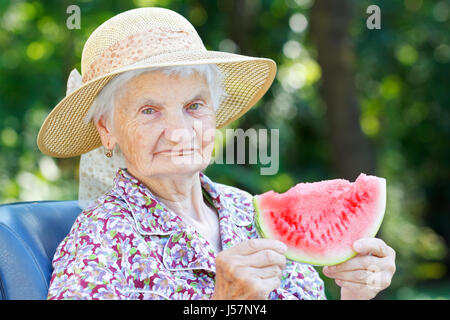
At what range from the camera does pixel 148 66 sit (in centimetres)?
187

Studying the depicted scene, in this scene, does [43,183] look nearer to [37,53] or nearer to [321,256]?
[37,53]

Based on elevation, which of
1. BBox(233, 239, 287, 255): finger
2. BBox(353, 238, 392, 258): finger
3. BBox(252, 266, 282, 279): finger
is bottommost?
BBox(252, 266, 282, 279): finger

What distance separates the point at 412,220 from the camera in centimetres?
1180

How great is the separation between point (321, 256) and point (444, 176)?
30.5 ft

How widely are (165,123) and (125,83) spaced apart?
0.19 m

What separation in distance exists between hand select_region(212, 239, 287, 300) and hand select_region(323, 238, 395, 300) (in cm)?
26

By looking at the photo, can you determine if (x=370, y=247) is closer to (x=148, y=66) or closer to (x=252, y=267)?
(x=252, y=267)

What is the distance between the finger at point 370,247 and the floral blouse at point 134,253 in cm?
45

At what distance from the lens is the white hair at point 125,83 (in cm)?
197

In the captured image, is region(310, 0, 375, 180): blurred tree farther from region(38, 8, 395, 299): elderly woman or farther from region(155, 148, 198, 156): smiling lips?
region(155, 148, 198, 156): smiling lips

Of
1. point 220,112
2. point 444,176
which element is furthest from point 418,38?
point 220,112

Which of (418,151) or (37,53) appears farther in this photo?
(418,151)

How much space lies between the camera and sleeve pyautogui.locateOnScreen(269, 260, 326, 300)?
2.24 metres

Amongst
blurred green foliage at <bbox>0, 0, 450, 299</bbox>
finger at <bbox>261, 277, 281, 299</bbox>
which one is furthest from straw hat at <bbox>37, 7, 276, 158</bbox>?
blurred green foliage at <bbox>0, 0, 450, 299</bbox>
